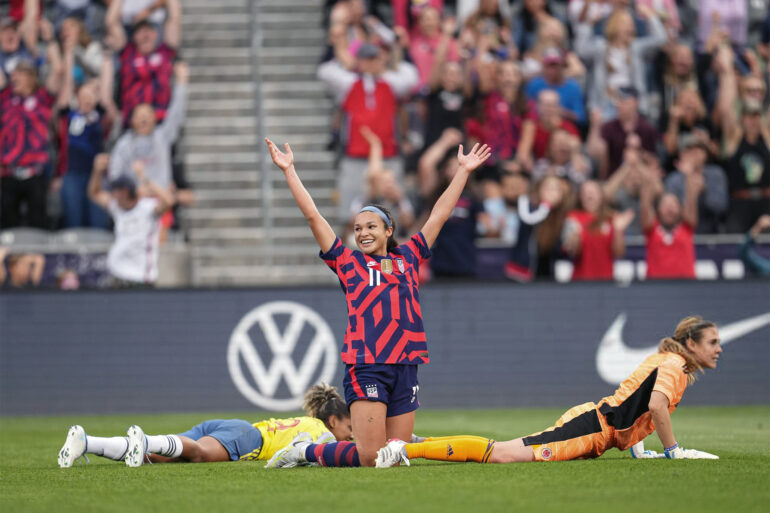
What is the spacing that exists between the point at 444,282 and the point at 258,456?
22.5 feet

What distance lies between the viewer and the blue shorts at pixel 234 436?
9211 millimetres

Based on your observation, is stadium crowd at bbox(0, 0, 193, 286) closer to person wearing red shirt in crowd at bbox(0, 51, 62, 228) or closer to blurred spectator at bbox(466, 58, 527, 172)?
person wearing red shirt in crowd at bbox(0, 51, 62, 228)

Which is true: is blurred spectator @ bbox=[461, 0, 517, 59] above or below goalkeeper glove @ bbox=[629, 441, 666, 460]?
above

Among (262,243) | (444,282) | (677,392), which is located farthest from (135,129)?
(677,392)

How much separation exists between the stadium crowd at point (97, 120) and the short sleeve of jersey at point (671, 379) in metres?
8.88

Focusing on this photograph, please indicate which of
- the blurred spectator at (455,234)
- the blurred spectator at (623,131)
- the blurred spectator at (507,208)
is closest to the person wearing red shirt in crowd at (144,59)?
the blurred spectator at (455,234)

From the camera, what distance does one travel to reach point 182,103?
17641 mm

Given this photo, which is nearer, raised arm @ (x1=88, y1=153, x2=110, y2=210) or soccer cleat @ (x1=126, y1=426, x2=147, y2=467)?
soccer cleat @ (x1=126, y1=426, x2=147, y2=467)

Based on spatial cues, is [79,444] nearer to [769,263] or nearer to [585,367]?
[585,367]

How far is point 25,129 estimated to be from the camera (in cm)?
1712

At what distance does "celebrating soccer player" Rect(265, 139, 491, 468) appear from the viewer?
8234 mm

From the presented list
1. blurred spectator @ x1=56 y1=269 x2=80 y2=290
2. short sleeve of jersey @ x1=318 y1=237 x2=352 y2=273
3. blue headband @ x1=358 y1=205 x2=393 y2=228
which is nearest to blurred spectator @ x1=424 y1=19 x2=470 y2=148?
blurred spectator @ x1=56 y1=269 x2=80 y2=290

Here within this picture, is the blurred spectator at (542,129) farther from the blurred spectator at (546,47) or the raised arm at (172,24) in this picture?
the raised arm at (172,24)

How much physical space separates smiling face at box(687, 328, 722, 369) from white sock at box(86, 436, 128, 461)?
12.9 ft
